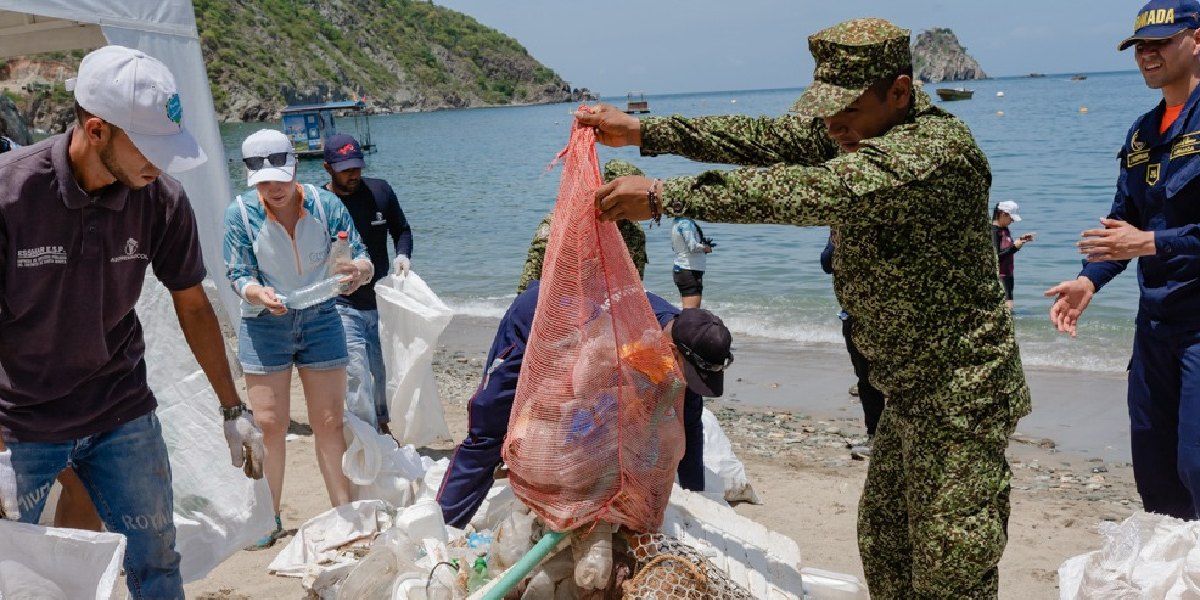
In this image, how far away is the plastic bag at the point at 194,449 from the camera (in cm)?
412

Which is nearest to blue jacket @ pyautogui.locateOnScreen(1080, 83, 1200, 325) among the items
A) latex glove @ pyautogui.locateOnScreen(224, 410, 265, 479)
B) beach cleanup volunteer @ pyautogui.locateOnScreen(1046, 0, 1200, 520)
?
beach cleanup volunteer @ pyautogui.locateOnScreen(1046, 0, 1200, 520)

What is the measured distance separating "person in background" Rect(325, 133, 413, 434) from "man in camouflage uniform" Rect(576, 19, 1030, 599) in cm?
298

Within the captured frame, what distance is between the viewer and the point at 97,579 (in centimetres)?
262

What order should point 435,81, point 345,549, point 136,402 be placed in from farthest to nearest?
point 435,81 → point 345,549 → point 136,402

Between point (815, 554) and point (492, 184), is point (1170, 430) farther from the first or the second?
point (492, 184)

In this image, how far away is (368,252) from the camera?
18.9 ft

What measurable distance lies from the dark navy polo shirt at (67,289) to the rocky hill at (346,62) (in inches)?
1865

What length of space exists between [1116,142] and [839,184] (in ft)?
109

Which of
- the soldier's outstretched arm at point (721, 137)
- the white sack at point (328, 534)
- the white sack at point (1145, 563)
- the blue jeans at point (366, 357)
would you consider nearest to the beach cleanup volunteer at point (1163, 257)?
the white sack at point (1145, 563)

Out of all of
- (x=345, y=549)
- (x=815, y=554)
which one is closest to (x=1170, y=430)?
(x=815, y=554)

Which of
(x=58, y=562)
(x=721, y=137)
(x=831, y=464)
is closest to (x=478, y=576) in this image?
(x=58, y=562)

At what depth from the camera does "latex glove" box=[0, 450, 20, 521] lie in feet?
8.08

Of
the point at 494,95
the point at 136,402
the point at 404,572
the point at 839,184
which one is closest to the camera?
the point at 839,184

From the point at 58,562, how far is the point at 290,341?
184 centimetres
